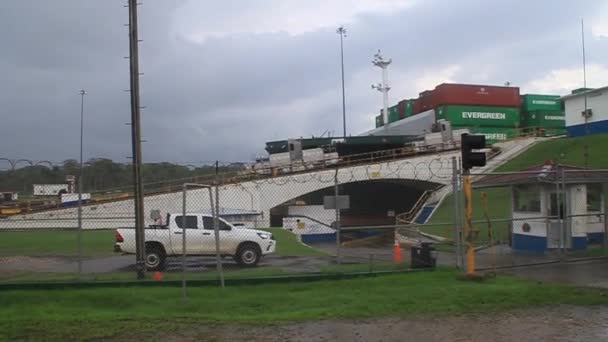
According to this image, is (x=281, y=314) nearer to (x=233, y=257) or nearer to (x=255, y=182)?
(x=233, y=257)

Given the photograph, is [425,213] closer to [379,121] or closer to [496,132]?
[496,132]

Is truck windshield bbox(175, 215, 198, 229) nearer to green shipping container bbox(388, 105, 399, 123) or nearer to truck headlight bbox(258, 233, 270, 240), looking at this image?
truck headlight bbox(258, 233, 270, 240)

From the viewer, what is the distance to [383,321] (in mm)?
8648

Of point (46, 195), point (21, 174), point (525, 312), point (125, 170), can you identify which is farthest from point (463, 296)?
point (46, 195)

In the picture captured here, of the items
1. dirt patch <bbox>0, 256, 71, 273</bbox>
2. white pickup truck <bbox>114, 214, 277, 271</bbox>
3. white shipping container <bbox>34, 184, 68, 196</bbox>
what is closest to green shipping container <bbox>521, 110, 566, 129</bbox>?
white pickup truck <bbox>114, 214, 277, 271</bbox>

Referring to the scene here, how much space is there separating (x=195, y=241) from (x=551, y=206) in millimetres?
10766

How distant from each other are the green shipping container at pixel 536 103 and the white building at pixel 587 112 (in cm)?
2172

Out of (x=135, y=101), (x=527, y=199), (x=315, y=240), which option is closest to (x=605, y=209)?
(x=527, y=199)

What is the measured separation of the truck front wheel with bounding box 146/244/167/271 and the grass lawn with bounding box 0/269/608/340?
5.09 metres

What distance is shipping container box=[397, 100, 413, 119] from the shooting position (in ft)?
259

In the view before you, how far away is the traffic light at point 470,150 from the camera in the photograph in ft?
38.9

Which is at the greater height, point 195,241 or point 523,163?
point 523,163

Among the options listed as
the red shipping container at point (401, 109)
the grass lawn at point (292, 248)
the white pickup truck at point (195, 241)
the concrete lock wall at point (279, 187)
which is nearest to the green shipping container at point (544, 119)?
the red shipping container at point (401, 109)

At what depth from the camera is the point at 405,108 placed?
8081 cm
